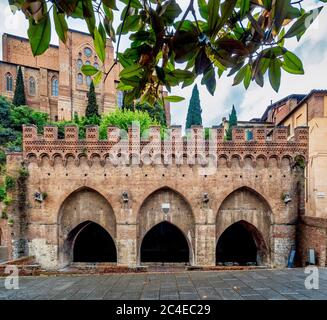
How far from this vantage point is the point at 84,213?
46.9 feet

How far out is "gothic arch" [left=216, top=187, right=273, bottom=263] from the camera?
1390 centimetres

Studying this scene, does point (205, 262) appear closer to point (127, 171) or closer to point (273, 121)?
point (127, 171)

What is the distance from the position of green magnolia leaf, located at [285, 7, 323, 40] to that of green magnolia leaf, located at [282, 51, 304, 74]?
0.14m

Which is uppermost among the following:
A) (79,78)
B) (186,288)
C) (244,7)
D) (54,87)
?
(79,78)

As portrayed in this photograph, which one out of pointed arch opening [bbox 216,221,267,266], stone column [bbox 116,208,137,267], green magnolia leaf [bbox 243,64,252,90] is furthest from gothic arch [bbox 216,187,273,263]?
green magnolia leaf [bbox 243,64,252,90]

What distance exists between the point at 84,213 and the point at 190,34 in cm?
1432

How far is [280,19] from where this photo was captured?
1.13 metres

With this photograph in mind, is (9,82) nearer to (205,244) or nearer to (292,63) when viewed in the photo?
(205,244)

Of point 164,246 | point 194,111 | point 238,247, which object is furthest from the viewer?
point 194,111

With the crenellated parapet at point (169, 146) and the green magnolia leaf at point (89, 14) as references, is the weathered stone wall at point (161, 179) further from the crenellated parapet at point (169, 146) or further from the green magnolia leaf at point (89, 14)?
the green magnolia leaf at point (89, 14)

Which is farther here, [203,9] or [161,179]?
[161,179]

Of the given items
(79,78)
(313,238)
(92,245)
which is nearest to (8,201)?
(92,245)

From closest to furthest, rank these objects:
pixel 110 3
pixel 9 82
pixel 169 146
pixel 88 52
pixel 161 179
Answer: pixel 110 3
pixel 169 146
pixel 161 179
pixel 9 82
pixel 88 52
